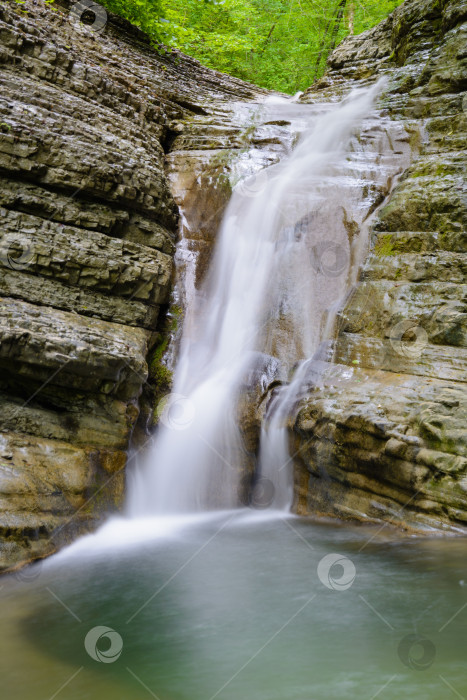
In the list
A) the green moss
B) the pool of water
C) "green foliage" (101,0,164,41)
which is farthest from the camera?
"green foliage" (101,0,164,41)

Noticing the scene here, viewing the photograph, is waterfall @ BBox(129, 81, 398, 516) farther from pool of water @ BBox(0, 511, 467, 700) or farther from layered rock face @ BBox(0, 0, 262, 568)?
pool of water @ BBox(0, 511, 467, 700)

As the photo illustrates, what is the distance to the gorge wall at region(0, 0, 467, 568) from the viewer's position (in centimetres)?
501

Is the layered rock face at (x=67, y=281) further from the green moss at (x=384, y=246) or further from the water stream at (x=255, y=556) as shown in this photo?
the green moss at (x=384, y=246)

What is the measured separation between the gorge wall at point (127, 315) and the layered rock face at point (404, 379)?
2 centimetres

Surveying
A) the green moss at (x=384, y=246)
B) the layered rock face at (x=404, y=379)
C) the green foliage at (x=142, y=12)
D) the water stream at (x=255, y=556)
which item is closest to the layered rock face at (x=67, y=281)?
the water stream at (x=255, y=556)

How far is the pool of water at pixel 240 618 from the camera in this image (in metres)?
2.72

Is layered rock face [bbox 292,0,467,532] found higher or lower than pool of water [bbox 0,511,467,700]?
higher

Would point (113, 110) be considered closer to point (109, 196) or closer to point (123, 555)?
point (109, 196)

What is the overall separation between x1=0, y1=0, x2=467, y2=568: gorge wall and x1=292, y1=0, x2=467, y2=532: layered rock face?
16mm

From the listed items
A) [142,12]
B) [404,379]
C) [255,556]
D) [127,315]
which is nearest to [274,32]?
[142,12]

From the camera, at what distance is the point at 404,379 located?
562 cm

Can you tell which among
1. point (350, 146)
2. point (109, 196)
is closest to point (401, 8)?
point (350, 146)

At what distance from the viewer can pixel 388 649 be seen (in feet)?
9.74

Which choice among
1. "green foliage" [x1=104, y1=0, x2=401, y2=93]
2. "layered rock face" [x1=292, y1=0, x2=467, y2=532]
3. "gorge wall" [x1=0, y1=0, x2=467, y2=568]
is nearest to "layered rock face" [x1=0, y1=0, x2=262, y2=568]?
"gorge wall" [x1=0, y1=0, x2=467, y2=568]
